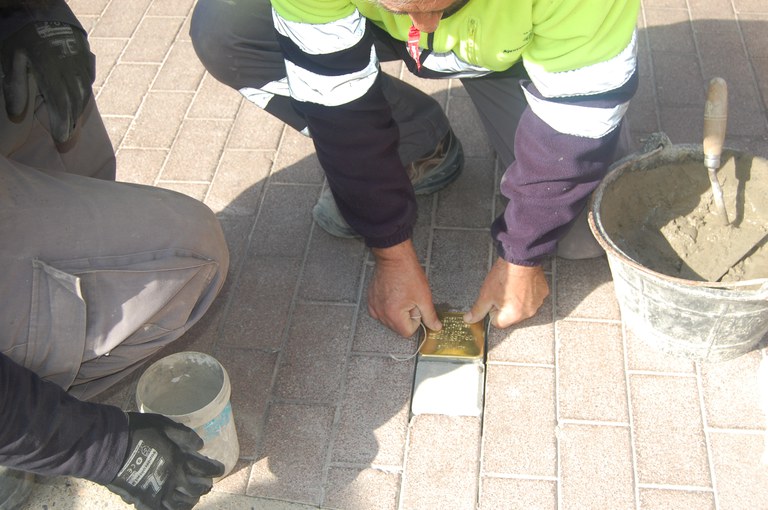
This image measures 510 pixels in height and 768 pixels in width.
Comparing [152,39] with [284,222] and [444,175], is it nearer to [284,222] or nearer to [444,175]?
[284,222]

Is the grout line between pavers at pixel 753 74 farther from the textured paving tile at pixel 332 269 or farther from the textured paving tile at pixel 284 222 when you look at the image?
the textured paving tile at pixel 284 222

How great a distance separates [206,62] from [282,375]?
1091 mm

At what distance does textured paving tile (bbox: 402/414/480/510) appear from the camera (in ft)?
7.39

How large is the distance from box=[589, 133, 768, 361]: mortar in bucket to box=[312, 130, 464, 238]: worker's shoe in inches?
29.3

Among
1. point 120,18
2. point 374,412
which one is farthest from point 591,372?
point 120,18

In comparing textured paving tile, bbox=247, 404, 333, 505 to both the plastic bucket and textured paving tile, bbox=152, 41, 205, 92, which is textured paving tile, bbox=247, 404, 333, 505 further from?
textured paving tile, bbox=152, 41, 205, 92

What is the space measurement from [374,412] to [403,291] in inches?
14.9

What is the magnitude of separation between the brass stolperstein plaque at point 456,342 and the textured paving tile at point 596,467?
359 mm

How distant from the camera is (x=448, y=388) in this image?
2477 millimetres

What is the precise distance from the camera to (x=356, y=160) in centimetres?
233

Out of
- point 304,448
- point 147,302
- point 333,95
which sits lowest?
point 304,448

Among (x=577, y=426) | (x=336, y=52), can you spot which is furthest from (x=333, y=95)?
(x=577, y=426)

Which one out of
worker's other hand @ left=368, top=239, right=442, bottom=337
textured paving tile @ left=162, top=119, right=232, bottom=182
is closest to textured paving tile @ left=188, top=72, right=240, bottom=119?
textured paving tile @ left=162, top=119, right=232, bottom=182

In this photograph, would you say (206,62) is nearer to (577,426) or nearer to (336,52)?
(336,52)
